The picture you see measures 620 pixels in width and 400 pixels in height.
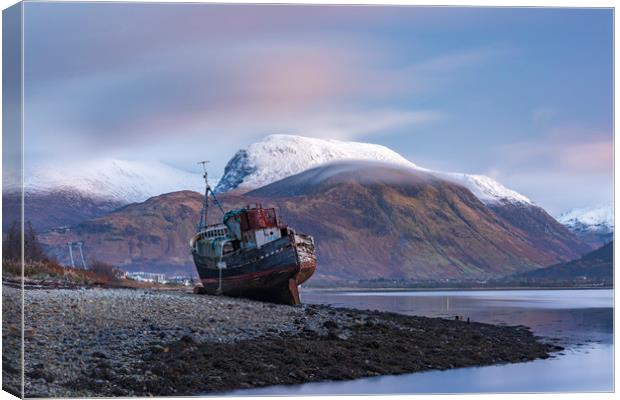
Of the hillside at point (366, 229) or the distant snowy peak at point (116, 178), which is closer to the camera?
the distant snowy peak at point (116, 178)

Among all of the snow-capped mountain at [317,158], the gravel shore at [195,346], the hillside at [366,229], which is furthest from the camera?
the hillside at [366,229]

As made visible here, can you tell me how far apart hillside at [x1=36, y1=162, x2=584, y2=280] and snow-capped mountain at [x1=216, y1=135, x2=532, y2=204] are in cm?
55

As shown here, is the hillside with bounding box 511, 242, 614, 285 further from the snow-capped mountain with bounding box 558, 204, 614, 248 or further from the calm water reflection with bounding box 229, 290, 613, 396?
Result: the calm water reflection with bounding box 229, 290, 613, 396

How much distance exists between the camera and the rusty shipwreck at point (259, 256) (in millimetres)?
37000

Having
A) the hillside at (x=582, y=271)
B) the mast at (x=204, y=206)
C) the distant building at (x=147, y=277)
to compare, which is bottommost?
the hillside at (x=582, y=271)

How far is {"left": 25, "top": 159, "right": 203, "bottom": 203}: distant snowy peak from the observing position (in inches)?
940

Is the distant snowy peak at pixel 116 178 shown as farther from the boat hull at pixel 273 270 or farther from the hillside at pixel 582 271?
the boat hull at pixel 273 270

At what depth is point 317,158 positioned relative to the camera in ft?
82.0

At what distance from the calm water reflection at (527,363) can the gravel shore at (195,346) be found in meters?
0.59

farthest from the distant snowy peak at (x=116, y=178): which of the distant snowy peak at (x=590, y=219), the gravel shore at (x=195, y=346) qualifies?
the distant snowy peak at (x=590, y=219)

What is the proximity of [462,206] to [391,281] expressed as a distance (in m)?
12.3

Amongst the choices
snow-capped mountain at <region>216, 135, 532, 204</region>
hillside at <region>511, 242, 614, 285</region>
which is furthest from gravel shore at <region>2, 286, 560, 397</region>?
snow-capped mountain at <region>216, 135, 532, 204</region>

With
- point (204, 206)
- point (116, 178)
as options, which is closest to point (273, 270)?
point (204, 206)

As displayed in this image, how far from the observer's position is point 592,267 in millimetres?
32188
